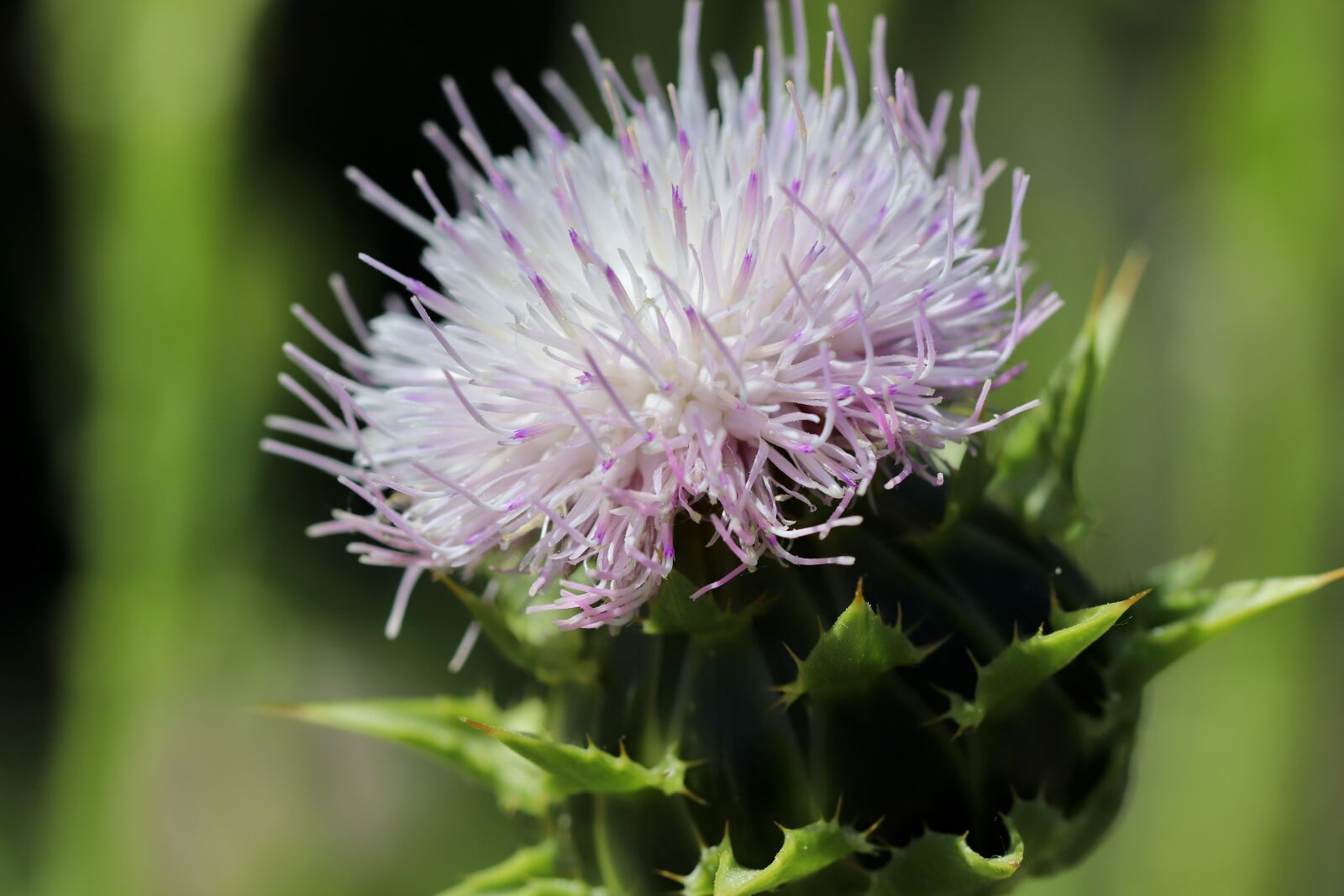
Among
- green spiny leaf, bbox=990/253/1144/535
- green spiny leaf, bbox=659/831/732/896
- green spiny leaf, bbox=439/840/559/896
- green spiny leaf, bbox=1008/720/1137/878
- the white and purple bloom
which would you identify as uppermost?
the white and purple bloom

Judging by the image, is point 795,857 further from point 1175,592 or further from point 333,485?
point 333,485

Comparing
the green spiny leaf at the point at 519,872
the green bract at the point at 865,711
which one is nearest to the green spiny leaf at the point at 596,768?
the green bract at the point at 865,711

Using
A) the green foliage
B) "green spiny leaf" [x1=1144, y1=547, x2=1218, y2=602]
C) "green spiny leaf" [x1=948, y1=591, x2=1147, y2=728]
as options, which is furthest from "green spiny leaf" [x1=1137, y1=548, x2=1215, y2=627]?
the green foliage

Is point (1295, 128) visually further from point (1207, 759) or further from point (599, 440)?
point (599, 440)

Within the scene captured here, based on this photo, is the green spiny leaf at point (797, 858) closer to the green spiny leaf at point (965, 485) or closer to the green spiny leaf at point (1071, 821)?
the green spiny leaf at point (1071, 821)

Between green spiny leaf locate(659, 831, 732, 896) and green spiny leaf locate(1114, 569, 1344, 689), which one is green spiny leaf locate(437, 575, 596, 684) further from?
green spiny leaf locate(1114, 569, 1344, 689)

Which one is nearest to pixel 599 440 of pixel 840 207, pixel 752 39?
pixel 840 207
